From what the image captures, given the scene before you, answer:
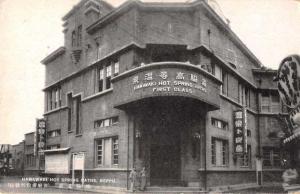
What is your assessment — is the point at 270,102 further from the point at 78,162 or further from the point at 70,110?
the point at 78,162

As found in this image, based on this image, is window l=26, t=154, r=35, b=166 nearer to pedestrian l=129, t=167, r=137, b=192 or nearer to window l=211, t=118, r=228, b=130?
pedestrian l=129, t=167, r=137, b=192

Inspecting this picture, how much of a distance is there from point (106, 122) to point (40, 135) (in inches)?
324

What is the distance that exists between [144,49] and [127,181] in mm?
6065

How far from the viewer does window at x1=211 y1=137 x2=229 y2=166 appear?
1973 centimetres

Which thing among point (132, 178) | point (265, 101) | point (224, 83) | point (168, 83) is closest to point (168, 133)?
point (132, 178)

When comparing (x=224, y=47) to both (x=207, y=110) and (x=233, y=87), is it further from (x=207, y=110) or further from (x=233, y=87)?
(x=207, y=110)

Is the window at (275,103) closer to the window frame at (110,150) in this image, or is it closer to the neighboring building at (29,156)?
the window frame at (110,150)

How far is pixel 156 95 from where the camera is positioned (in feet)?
51.8

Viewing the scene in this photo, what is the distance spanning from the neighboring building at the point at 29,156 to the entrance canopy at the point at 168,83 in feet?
47.6

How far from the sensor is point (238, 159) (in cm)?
2236

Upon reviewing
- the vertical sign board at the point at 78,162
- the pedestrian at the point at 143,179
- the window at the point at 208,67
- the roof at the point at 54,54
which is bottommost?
the pedestrian at the point at 143,179

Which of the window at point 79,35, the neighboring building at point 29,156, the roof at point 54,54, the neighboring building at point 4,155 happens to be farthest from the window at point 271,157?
the neighboring building at point 29,156

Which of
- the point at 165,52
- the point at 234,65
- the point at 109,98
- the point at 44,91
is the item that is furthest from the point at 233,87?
the point at 44,91

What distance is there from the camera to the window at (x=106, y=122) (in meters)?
19.6
